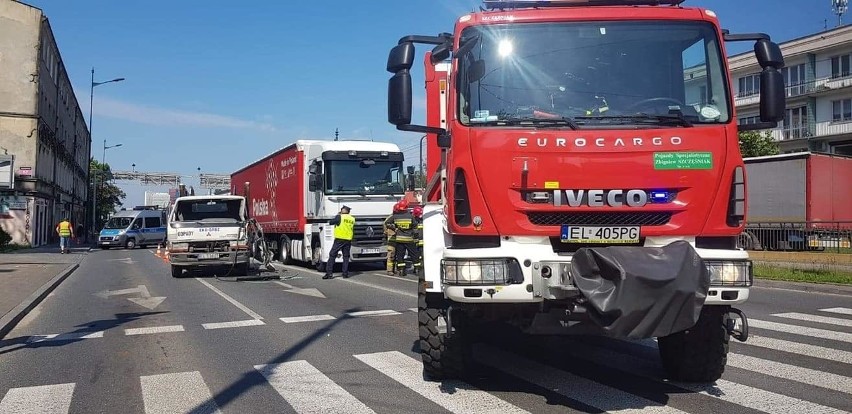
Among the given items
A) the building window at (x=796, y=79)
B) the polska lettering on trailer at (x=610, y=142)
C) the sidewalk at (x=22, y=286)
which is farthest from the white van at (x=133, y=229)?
the polska lettering on trailer at (x=610, y=142)

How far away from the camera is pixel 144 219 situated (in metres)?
43.1

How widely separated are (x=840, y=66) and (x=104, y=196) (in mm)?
86678

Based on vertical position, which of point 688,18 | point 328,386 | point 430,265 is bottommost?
point 328,386

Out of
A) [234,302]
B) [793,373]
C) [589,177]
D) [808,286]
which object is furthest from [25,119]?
[793,373]

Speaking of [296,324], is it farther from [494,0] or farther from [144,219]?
[144,219]

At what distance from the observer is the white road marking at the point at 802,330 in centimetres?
791

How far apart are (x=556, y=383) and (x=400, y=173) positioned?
14015 millimetres

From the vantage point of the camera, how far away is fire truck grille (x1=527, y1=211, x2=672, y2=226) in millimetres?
4910

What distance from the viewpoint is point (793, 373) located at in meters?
6.06

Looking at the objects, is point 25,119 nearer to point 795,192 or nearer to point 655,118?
point 795,192

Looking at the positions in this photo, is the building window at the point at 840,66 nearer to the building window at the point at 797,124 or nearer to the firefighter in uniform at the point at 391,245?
the building window at the point at 797,124

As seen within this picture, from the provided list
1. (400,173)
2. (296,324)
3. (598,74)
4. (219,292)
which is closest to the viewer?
(598,74)

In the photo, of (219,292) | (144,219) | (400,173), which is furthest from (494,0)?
(144,219)

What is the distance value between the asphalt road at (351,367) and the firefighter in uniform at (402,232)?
5.49 meters
